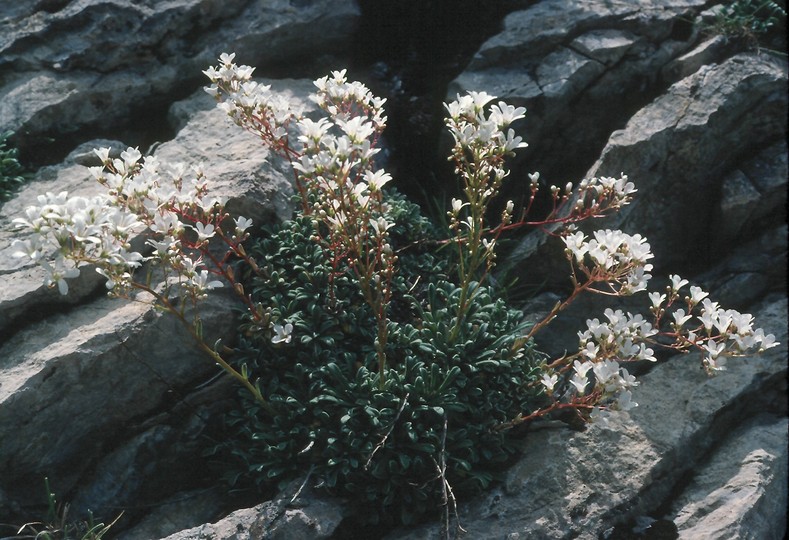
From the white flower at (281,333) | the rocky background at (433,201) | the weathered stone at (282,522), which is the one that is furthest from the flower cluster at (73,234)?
the weathered stone at (282,522)

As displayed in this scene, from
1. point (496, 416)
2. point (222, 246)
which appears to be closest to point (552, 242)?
point (496, 416)

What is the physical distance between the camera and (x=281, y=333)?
4.38 meters

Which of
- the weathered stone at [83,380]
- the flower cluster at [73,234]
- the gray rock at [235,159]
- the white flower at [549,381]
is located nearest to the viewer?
the flower cluster at [73,234]

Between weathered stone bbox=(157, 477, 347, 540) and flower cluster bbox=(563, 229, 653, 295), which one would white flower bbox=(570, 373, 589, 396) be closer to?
flower cluster bbox=(563, 229, 653, 295)

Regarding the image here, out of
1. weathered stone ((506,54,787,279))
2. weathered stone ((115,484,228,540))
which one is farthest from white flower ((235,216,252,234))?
weathered stone ((506,54,787,279))

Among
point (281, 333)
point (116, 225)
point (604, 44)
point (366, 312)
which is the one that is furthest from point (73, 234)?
point (604, 44)

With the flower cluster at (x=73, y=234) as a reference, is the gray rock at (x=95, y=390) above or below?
below

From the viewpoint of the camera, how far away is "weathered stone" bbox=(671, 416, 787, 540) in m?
4.33

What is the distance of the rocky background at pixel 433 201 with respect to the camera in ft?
14.3

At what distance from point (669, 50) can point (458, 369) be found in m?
3.41

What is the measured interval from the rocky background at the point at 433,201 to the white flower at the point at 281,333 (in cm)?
50

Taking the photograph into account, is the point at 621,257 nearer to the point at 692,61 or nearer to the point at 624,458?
the point at 624,458

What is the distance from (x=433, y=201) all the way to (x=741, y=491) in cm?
295

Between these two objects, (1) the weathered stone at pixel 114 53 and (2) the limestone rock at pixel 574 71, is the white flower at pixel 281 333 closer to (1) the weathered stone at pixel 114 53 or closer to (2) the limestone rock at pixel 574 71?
(2) the limestone rock at pixel 574 71
